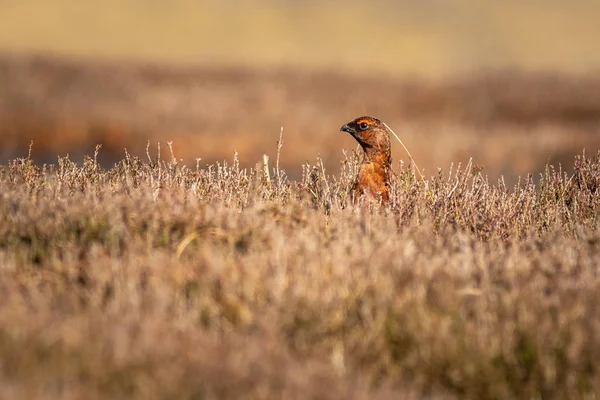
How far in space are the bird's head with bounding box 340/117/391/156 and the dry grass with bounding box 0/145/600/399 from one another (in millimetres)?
1389

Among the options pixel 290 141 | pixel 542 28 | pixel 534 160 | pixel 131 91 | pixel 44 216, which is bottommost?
pixel 44 216

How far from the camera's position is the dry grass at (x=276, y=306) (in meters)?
3.13

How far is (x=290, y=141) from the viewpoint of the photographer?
24922 millimetres

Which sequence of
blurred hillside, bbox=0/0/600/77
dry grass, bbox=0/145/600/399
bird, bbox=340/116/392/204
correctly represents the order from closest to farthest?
dry grass, bbox=0/145/600/399 → bird, bbox=340/116/392/204 → blurred hillside, bbox=0/0/600/77

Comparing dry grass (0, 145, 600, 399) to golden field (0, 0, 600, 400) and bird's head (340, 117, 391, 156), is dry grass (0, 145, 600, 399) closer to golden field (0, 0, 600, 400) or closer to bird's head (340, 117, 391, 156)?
golden field (0, 0, 600, 400)

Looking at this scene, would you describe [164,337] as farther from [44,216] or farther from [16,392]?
[44,216]

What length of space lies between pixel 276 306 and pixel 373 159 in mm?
3212

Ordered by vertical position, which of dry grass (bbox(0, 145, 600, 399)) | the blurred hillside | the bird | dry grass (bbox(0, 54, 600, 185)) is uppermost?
the blurred hillside

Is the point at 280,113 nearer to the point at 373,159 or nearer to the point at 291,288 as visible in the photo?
the point at 373,159

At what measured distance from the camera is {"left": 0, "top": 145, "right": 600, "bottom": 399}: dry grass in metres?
3.13

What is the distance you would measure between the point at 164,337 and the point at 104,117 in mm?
23419

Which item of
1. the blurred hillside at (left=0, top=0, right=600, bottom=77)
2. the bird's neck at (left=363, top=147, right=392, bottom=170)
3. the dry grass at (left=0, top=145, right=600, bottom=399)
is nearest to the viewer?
the dry grass at (left=0, top=145, right=600, bottom=399)

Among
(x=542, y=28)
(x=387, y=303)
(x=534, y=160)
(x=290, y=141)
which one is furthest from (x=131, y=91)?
(x=542, y=28)

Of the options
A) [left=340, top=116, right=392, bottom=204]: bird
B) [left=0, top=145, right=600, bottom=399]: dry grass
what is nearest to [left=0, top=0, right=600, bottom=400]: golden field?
[left=0, top=145, right=600, bottom=399]: dry grass
